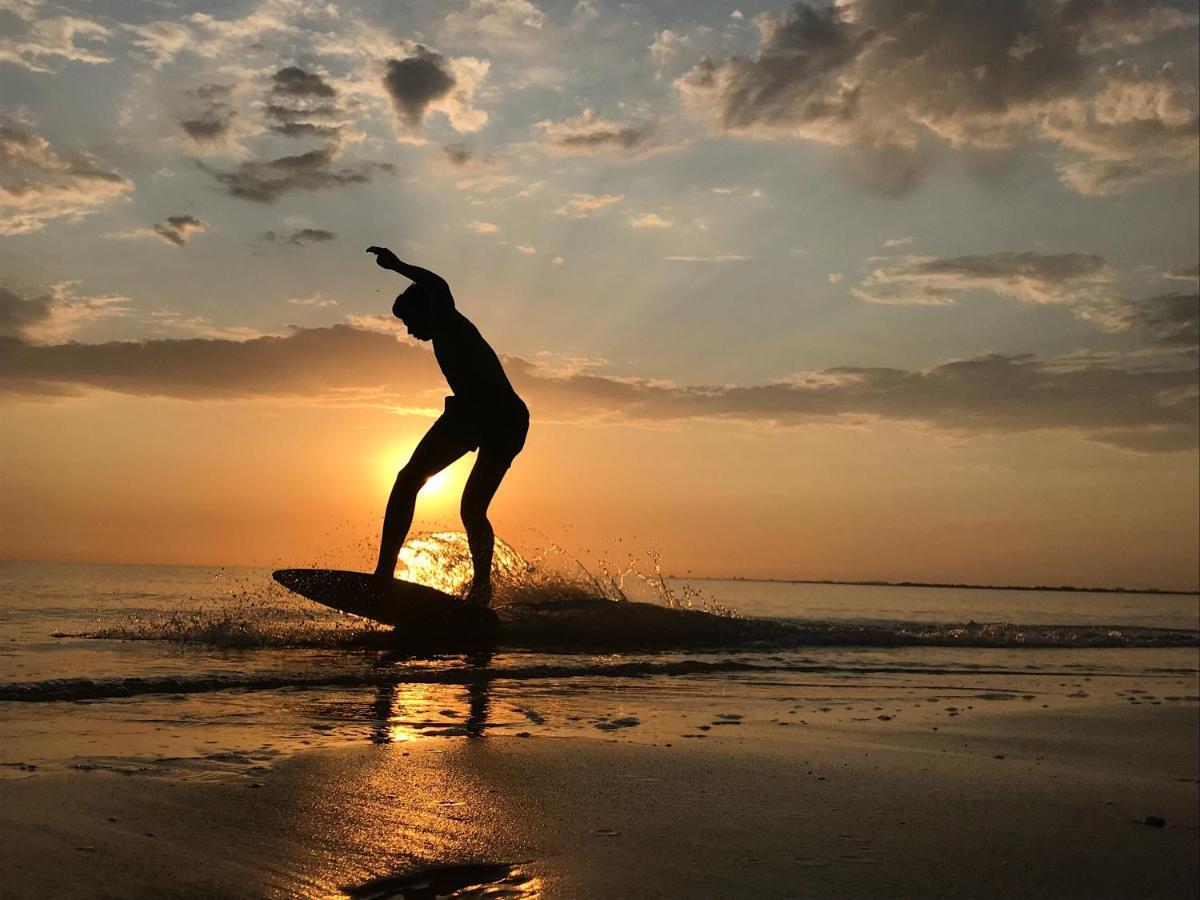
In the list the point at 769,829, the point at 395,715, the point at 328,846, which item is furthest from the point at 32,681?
the point at 769,829

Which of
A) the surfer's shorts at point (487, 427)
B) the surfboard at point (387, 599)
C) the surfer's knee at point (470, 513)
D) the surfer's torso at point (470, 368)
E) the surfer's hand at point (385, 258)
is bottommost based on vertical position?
the surfboard at point (387, 599)

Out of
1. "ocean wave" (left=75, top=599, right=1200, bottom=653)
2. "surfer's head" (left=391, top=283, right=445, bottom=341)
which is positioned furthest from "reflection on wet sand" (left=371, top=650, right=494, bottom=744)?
"surfer's head" (left=391, top=283, right=445, bottom=341)

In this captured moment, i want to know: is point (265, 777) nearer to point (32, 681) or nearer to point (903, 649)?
point (32, 681)

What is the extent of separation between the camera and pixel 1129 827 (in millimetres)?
4152

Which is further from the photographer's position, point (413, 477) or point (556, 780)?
point (413, 477)

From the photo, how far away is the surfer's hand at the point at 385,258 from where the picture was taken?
8.64 m

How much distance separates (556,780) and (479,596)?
586 cm

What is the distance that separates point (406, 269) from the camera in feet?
29.0

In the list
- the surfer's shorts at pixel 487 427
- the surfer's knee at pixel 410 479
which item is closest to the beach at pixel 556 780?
the surfer's knee at pixel 410 479

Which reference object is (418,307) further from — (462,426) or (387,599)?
(387,599)

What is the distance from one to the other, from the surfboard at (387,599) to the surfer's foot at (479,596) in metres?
0.05

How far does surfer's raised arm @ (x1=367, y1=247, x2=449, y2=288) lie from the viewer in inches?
341

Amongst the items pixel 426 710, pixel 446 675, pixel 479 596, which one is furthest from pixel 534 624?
pixel 426 710

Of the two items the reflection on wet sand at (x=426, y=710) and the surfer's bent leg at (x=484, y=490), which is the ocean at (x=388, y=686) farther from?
the surfer's bent leg at (x=484, y=490)
